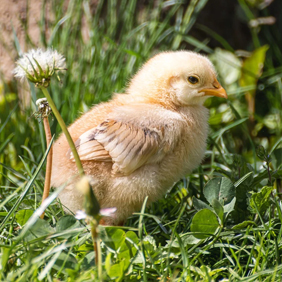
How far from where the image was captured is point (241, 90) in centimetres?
352

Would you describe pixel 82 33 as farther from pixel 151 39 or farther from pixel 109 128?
pixel 109 128

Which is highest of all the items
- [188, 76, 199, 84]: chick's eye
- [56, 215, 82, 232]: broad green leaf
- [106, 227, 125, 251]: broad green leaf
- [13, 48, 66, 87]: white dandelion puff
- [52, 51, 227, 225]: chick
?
[13, 48, 66, 87]: white dandelion puff

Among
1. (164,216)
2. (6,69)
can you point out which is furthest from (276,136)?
(6,69)

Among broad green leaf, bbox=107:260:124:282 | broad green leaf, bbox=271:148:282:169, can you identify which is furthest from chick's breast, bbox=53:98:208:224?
broad green leaf, bbox=271:148:282:169

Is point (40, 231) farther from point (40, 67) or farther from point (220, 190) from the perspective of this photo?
point (220, 190)

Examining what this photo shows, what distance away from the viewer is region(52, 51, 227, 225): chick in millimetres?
2057

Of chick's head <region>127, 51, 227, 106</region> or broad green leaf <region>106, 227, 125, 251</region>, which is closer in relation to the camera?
broad green leaf <region>106, 227, 125, 251</region>

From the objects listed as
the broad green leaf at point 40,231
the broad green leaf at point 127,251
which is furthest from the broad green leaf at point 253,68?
the broad green leaf at point 40,231

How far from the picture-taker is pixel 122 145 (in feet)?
6.72

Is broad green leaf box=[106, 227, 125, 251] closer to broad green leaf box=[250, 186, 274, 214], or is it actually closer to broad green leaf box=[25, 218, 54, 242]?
broad green leaf box=[25, 218, 54, 242]

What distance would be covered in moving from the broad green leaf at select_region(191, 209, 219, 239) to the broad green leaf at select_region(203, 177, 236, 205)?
0.13 meters

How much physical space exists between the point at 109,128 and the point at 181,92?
42 cm

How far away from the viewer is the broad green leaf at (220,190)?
7.15 feet

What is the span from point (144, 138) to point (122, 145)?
0.34 feet
